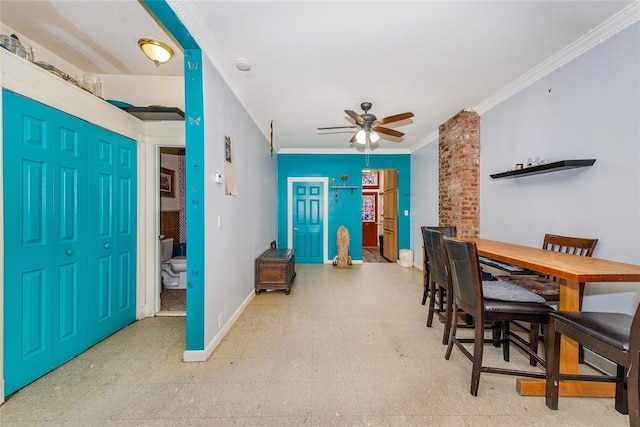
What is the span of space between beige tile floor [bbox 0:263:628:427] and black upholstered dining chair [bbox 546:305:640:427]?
177mm

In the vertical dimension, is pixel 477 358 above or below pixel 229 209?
below

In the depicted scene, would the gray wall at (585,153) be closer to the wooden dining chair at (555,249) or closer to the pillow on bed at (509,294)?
the wooden dining chair at (555,249)

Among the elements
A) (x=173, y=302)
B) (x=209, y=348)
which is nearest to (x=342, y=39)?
(x=209, y=348)

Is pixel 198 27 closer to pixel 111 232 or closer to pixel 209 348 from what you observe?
pixel 111 232

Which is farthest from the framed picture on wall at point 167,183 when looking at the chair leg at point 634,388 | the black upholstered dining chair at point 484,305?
the chair leg at point 634,388

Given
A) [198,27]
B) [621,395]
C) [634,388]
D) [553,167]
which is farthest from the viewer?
[553,167]

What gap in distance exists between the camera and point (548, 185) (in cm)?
255

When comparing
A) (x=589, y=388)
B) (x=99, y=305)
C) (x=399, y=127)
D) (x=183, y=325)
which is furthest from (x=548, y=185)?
(x=99, y=305)

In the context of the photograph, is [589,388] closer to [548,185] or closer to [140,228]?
[548,185]

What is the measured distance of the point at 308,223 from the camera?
594 centimetres

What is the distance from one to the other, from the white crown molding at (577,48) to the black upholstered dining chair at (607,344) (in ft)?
6.73

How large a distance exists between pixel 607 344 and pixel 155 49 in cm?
351

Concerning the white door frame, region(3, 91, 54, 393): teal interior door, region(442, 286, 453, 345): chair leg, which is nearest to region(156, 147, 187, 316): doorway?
region(3, 91, 54, 393): teal interior door

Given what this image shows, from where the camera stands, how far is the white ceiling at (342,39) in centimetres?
181
